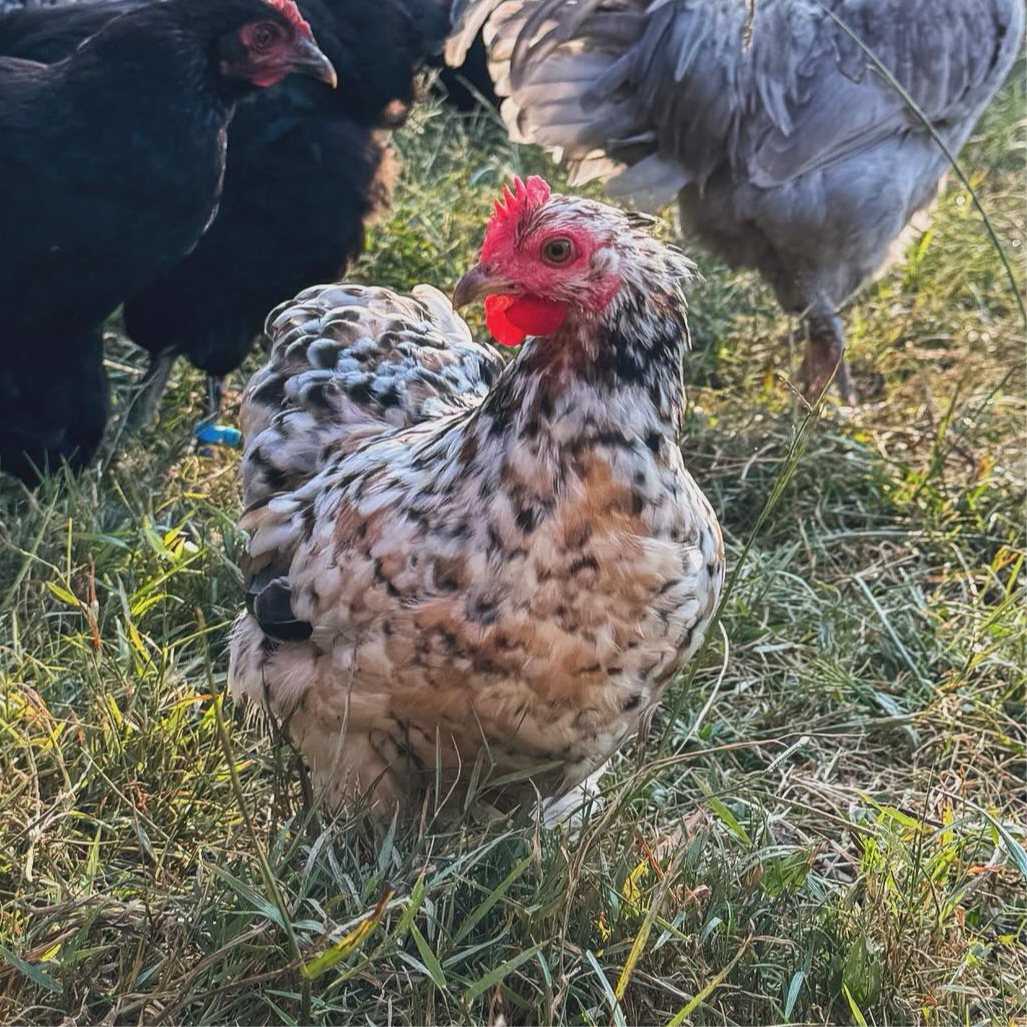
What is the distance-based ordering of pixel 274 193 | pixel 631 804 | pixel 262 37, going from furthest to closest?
pixel 274 193
pixel 262 37
pixel 631 804

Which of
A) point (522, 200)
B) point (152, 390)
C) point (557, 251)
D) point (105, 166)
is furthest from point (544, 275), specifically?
point (152, 390)

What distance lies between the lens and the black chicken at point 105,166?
10.9 feet

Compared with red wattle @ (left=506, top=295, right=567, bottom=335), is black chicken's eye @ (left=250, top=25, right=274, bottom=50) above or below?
below

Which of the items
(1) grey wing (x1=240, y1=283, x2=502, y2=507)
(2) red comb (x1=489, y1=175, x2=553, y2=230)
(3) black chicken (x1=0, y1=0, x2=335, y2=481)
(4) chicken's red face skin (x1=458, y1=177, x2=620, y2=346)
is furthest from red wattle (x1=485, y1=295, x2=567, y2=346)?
(3) black chicken (x1=0, y1=0, x2=335, y2=481)

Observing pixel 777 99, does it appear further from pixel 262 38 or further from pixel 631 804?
pixel 631 804

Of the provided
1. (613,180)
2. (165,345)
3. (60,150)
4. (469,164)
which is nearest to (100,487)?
(165,345)

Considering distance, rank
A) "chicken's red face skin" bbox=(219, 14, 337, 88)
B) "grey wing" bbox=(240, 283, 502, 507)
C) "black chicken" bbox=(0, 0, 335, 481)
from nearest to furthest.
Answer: "grey wing" bbox=(240, 283, 502, 507)
"black chicken" bbox=(0, 0, 335, 481)
"chicken's red face skin" bbox=(219, 14, 337, 88)

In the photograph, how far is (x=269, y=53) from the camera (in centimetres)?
359

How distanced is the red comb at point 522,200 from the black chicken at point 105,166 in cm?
164

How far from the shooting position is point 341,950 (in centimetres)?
165

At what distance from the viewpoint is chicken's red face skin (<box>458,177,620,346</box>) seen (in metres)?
1.93

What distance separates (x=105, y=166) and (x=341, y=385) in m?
1.19

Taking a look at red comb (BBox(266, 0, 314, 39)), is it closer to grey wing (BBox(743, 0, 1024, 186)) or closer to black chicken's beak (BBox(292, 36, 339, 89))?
black chicken's beak (BBox(292, 36, 339, 89))

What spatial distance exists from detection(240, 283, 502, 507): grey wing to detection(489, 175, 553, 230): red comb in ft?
2.07
